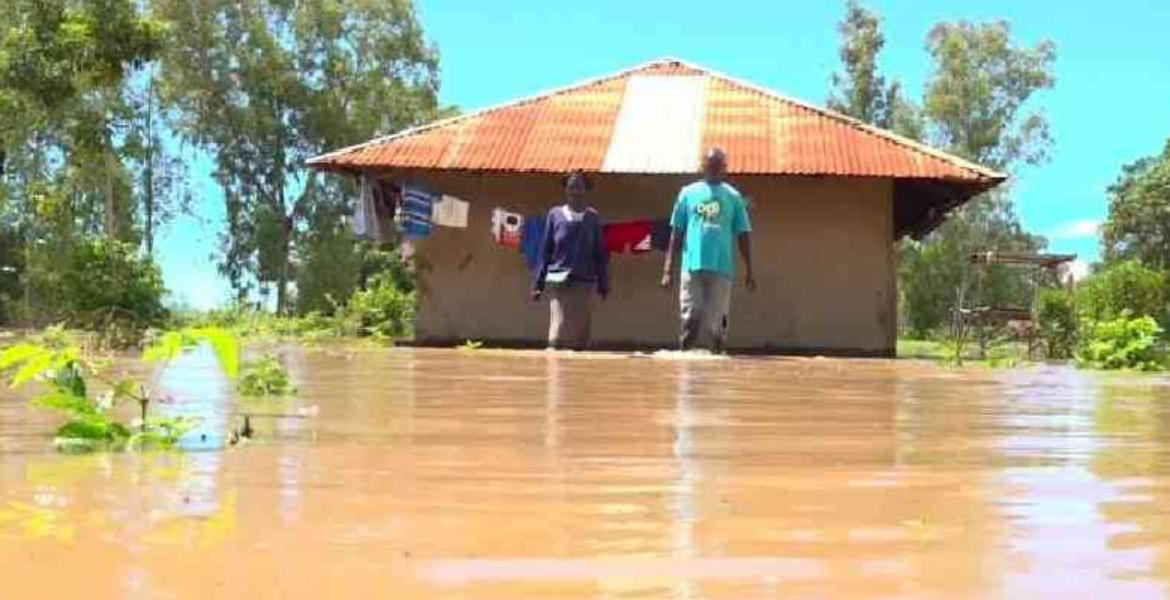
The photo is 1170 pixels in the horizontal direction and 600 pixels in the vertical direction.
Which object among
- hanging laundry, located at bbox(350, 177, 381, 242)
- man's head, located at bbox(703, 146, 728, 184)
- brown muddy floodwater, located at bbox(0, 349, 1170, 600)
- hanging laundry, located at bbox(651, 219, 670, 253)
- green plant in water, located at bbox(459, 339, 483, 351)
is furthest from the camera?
hanging laundry, located at bbox(350, 177, 381, 242)

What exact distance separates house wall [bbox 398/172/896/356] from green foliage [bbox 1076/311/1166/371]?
5014 mm

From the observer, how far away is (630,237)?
15641 millimetres

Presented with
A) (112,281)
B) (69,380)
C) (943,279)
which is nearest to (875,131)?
(112,281)

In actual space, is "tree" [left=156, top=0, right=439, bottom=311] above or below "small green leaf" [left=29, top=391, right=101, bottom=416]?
above

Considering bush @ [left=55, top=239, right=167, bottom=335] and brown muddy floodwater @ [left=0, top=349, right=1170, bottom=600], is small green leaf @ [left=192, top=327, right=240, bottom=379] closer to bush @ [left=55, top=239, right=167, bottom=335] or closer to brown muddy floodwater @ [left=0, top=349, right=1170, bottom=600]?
brown muddy floodwater @ [left=0, top=349, right=1170, bottom=600]

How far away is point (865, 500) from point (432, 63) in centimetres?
3817

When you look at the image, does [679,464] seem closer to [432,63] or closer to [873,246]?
[873,246]

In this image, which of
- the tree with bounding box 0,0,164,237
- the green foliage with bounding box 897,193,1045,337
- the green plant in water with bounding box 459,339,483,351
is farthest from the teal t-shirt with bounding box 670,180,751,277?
the green foliage with bounding box 897,193,1045,337

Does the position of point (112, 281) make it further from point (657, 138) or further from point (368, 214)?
point (657, 138)

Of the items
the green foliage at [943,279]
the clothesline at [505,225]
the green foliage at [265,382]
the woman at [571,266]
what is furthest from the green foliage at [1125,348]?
the green foliage at [943,279]

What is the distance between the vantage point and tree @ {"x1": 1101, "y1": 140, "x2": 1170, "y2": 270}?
38.0 meters

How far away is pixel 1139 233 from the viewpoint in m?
39.2

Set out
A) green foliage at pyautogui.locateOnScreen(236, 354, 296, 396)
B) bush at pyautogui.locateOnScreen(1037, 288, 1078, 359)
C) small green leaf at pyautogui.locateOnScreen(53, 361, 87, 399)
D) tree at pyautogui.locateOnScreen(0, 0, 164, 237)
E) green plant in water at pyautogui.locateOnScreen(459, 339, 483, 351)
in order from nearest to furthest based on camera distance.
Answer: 1. small green leaf at pyautogui.locateOnScreen(53, 361, 87, 399)
2. green foliage at pyautogui.locateOnScreen(236, 354, 296, 396)
3. green plant in water at pyautogui.locateOnScreen(459, 339, 483, 351)
4. bush at pyautogui.locateOnScreen(1037, 288, 1078, 359)
5. tree at pyautogui.locateOnScreen(0, 0, 164, 237)

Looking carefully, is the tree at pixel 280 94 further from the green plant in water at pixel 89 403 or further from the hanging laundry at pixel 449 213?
the green plant in water at pixel 89 403
